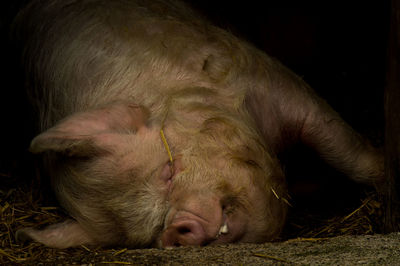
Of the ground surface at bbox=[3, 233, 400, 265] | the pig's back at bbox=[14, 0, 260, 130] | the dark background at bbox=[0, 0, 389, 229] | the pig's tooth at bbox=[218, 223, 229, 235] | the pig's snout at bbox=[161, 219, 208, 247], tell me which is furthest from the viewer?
the dark background at bbox=[0, 0, 389, 229]

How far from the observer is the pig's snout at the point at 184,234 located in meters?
2.73

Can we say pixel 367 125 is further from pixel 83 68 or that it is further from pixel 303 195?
pixel 83 68

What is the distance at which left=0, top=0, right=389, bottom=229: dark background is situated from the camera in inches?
181

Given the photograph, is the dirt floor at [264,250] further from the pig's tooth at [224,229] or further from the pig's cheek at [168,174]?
the pig's cheek at [168,174]

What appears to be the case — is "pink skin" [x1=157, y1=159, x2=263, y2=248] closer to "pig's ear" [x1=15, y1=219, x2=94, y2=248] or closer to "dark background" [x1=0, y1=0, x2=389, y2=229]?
"pig's ear" [x1=15, y1=219, x2=94, y2=248]

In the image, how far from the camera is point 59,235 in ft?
10.5

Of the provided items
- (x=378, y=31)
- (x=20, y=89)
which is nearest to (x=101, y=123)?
(x=20, y=89)

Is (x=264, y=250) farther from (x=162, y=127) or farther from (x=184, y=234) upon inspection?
(x=162, y=127)

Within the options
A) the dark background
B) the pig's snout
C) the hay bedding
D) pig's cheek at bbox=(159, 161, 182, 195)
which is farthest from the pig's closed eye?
the dark background

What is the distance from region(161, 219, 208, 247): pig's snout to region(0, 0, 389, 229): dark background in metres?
1.72

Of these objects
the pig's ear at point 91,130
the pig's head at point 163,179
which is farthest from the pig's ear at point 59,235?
the pig's ear at point 91,130

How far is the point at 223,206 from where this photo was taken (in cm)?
286

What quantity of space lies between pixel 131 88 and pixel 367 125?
230 cm

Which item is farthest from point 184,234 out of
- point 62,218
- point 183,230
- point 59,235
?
point 62,218
